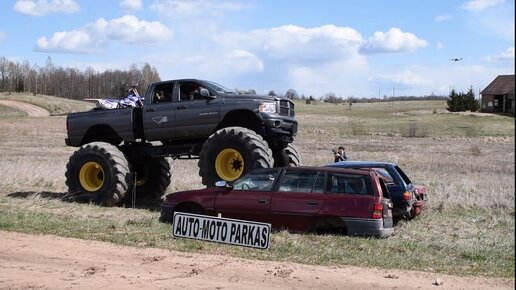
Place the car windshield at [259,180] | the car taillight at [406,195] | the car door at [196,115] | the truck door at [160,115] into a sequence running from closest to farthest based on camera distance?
the car windshield at [259,180] → the car taillight at [406,195] → the car door at [196,115] → the truck door at [160,115]

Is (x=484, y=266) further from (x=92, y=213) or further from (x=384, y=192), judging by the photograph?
(x=92, y=213)

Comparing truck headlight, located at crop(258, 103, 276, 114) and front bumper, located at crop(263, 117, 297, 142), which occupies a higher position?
truck headlight, located at crop(258, 103, 276, 114)

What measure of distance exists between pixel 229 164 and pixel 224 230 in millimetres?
5315

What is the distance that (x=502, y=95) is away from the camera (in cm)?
276

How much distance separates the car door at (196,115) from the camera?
1461cm

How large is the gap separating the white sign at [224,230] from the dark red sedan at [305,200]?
7.93 feet

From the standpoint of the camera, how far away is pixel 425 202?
15.3 metres

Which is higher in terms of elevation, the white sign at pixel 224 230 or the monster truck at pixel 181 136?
the monster truck at pixel 181 136

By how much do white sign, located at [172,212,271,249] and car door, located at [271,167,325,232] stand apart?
2.55m

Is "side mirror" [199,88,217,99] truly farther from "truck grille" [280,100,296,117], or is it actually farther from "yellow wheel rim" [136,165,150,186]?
"yellow wheel rim" [136,165,150,186]

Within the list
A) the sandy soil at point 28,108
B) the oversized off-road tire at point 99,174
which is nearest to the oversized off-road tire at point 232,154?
the oversized off-road tire at point 99,174

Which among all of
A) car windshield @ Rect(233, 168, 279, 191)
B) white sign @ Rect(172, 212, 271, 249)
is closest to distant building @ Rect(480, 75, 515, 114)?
white sign @ Rect(172, 212, 271, 249)

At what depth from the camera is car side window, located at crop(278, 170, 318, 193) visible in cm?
1172

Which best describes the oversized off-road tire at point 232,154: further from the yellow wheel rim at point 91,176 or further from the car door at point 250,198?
the yellow wheel rim at point 91,176
